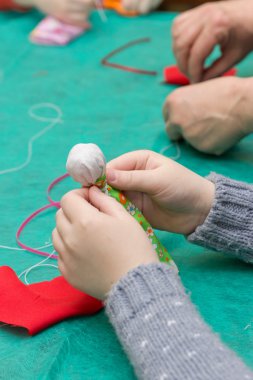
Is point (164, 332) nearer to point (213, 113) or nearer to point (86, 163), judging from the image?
point (86, 163)

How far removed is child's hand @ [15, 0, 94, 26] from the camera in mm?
1501

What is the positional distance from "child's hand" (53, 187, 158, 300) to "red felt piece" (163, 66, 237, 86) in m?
Answer: 0.69

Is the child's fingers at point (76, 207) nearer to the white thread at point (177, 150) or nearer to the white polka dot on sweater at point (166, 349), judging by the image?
the white polka dot on sweater at point (166, 349)

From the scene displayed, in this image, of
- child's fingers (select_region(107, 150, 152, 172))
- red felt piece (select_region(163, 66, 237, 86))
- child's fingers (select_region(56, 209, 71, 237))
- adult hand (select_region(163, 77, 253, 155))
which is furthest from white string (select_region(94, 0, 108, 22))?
child's fingers (select_region(56, 209, 71, 237))

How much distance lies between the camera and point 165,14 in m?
1.63

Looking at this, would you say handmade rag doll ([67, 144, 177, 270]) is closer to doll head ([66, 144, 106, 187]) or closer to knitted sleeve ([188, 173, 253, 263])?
doll head ([66, 144, 106, 187])

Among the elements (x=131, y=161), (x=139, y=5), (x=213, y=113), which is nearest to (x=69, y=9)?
(x=139, y=5)

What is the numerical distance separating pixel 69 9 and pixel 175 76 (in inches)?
17.5

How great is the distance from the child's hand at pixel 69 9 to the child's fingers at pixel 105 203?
993 mm

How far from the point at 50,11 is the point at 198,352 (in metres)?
1.28

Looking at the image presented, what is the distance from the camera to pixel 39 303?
686 mm

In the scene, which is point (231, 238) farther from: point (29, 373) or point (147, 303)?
point (29, 373)

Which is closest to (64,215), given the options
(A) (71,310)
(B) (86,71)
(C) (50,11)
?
(A) (71,310)

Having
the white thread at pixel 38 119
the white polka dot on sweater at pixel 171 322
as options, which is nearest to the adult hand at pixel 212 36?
the white thread at pixel 38 119
